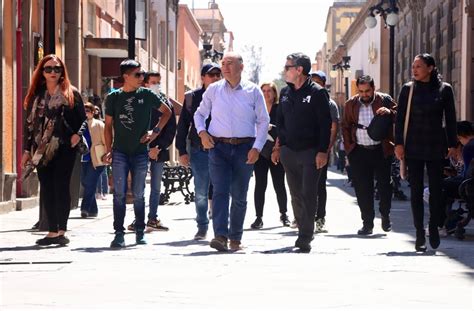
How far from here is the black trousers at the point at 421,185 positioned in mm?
11258

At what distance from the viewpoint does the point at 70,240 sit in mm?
12398

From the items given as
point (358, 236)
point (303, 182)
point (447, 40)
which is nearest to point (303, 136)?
point (303, 182)

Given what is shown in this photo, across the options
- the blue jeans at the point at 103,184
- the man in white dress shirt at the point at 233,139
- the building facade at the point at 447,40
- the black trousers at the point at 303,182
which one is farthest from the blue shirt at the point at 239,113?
the building facade at the point at 447,40

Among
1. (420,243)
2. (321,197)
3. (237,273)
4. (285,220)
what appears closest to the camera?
(237,273)

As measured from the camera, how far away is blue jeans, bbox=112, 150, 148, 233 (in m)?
11.7

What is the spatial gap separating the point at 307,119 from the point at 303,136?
0.17m

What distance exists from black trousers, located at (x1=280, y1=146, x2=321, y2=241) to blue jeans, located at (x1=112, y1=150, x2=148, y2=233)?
147 cm

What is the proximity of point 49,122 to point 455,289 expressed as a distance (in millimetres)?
5042

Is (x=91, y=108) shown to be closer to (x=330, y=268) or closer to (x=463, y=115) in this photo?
(x=330, y=268)

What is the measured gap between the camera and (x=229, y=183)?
11.4 metres

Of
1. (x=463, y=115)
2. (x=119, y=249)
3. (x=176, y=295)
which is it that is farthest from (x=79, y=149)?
(x=463, y=115)

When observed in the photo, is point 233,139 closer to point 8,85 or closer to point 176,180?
point 8,85

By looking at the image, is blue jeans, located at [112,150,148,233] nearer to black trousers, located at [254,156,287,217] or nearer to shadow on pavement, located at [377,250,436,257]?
shadow on pavement, located at [377,250,436,257]

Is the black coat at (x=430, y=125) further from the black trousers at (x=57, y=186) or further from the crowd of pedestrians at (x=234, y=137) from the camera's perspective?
the black trousers at (x=57, y=186)
